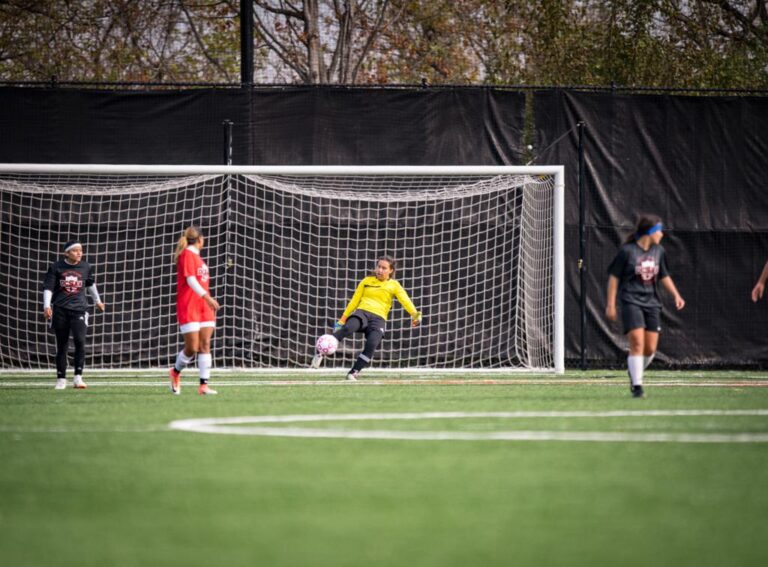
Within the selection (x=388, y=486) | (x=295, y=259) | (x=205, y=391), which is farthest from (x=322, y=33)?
(x=388, y=486)

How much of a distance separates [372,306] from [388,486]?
31.1 ft

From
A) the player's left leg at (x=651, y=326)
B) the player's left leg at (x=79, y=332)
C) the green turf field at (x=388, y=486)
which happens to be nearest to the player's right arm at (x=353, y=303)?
the player's left leg at (x=79, y=332)

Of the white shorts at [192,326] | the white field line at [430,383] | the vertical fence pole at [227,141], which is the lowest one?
the white field line at [430,383]

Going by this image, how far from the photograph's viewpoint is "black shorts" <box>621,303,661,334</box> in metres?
10.7

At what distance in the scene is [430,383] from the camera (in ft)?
43.4

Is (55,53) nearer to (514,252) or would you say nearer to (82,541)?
(514,252)

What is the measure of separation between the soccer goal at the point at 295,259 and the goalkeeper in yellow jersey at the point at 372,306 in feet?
6.43

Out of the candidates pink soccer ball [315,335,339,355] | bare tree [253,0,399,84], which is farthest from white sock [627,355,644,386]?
bare tree [253,0,399,84]

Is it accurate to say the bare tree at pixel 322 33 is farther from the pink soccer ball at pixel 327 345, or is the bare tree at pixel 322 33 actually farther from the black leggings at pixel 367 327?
the pink soccer ball at pixel 327 345

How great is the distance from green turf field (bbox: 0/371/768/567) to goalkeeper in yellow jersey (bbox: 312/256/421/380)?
192 inches

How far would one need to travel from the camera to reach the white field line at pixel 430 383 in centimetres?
1295

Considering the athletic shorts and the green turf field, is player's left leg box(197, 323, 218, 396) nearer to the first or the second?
the athletic shorts

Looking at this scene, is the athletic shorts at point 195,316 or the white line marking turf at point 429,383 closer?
the athletic shorts at point 195,316

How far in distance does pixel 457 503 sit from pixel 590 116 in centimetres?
1290
